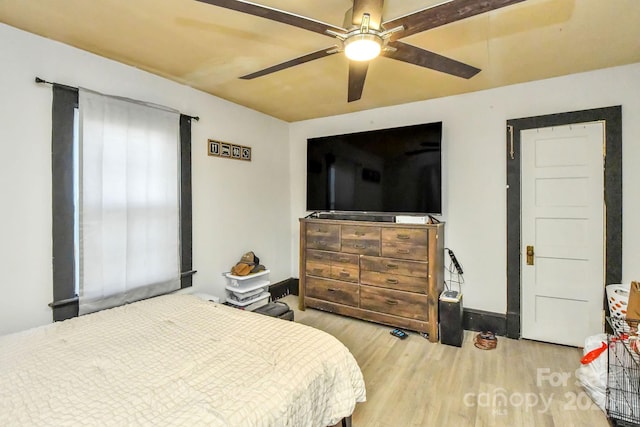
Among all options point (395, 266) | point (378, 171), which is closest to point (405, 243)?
point (395, 266)

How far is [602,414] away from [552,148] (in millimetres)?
2160

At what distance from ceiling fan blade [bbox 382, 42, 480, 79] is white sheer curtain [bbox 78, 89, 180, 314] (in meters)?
2.09

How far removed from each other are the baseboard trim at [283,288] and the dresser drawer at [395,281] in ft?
4.51

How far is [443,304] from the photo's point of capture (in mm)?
2891

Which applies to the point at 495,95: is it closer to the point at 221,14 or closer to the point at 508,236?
the point at 508,236

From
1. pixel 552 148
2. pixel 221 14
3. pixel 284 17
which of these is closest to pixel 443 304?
pixel 552 148

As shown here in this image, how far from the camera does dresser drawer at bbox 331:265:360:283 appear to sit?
11.1 feet

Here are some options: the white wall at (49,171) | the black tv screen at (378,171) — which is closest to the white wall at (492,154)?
the black tv screen at (378,171)

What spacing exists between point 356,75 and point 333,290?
243 centimetres

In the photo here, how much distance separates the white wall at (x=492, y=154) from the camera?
2557mm

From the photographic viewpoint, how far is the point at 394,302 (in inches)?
124

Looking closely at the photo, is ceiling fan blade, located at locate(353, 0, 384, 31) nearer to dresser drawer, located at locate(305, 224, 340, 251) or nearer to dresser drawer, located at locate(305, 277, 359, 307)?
dresser drawer, located at locate(305, 224, 340, 251)

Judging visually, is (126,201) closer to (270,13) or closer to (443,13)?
(270,13)

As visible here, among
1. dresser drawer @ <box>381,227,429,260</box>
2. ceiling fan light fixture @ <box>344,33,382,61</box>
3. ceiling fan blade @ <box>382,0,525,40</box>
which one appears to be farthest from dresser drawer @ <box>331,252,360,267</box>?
ceiling fan blade @ <box>382,0,525,40</box>
